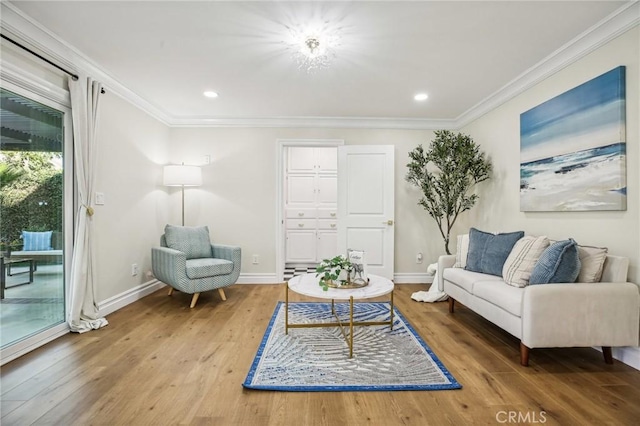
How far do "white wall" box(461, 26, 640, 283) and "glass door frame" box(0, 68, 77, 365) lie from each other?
4.18 metres

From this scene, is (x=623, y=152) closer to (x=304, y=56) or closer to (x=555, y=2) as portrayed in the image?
(x=555, y=2)

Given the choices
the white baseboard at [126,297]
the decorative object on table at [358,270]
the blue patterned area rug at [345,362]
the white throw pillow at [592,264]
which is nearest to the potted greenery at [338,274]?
the decorative object on table at [358,270]

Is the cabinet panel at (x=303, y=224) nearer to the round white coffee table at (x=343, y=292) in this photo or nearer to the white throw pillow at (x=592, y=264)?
the round white coffee table at (x=343, y=292)

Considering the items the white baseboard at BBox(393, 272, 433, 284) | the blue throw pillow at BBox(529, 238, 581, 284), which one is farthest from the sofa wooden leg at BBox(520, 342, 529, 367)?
the white baseboard at BBox(393, 272, 433, 284)

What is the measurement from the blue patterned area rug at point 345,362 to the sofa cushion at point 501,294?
617 millimetres

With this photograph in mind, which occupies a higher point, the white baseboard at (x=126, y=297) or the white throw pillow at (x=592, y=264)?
the white throw pillow at (x=592, y=264)

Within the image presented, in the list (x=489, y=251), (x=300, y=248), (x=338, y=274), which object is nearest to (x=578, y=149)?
(x=489, y=251)

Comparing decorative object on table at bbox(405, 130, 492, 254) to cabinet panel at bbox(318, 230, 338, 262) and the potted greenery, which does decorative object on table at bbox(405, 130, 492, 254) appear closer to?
the potted greenery

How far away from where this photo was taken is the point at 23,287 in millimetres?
2371

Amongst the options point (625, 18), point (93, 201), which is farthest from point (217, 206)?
point (625, 18)

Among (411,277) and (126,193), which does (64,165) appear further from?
(411,277)

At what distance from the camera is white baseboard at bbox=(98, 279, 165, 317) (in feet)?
10.2

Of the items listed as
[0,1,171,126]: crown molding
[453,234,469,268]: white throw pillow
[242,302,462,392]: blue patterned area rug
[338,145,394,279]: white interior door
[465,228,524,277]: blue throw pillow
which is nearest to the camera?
[242,302,462,392]: blue patterned area rug

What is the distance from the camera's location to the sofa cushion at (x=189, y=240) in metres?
3.75
